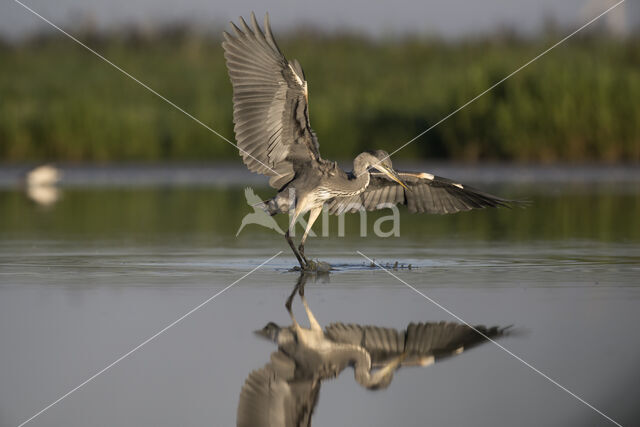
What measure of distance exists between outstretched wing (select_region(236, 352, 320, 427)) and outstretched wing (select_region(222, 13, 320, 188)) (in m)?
4.41

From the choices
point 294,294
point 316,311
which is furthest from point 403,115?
point 316,311

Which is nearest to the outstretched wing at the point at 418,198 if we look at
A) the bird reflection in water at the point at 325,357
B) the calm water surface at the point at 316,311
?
the calm water surface at the point at 316,311

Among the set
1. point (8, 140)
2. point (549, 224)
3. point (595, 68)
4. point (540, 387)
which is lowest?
point (540, 387)

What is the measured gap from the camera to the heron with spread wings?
32.3 feet

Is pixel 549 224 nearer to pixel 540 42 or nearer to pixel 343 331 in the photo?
pixel 343 331

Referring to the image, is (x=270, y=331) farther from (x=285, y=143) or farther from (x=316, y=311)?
(x=285, y=143)

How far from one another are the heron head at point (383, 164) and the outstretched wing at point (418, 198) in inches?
15.3

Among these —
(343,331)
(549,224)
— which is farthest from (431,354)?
(549,224)

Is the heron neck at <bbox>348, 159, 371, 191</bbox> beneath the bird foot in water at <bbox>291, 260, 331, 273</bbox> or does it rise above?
above

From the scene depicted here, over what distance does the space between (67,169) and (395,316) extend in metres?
16.9

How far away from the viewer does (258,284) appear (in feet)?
28.9

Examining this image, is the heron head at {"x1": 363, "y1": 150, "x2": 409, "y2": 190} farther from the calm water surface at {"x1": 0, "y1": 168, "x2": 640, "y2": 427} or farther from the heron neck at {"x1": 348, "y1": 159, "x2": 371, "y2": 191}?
the calm water surface at {"x1": 0, "y1": 168, "x2": 640, "y2": 427}

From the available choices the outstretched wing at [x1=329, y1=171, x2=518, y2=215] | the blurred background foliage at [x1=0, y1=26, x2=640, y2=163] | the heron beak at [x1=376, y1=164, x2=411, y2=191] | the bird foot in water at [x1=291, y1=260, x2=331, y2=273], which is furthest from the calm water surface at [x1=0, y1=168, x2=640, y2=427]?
the blurred background foliage at [x1=0, y1=26, x2=640, y2=163]

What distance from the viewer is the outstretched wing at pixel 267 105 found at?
9742mm
